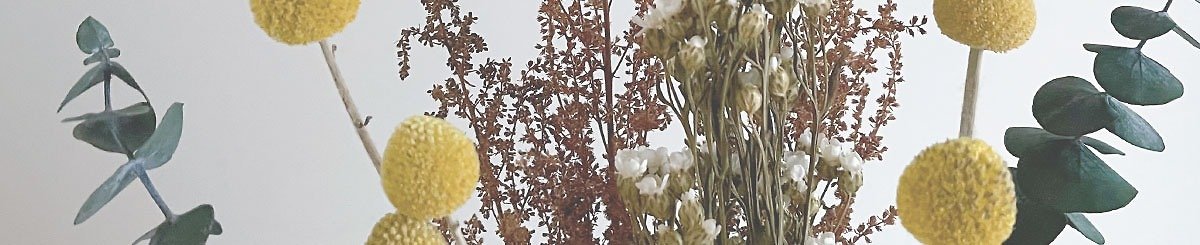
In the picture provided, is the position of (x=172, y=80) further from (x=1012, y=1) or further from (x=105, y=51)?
(x=1012, y=1)

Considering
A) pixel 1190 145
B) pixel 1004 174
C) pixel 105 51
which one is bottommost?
pixel 1004 174

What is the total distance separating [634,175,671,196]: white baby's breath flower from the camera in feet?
1.68

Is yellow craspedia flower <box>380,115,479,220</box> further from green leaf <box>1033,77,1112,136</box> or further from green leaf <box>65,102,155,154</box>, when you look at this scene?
green leaf <box>1033,77,1112,136</box>

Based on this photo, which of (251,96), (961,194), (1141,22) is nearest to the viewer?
(961,194)

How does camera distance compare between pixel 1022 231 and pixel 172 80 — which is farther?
pixel 172 80

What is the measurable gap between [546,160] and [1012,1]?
0.23m

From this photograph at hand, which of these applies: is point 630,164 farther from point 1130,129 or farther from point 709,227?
point 1130,129

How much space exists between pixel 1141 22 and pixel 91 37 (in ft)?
1.43

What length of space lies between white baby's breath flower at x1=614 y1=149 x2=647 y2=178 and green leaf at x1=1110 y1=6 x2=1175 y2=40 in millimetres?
208

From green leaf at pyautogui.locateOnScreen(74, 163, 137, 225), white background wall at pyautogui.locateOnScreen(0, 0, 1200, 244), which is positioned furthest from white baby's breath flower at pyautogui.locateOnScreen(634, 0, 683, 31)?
white background wall at pyautogui.locateOnScreen(0, 0, 1200, 244)

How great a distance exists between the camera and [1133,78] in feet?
1.61

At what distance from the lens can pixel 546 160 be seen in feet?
1.89

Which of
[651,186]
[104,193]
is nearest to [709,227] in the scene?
[651,186]

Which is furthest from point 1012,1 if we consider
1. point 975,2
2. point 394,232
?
point 394,232
